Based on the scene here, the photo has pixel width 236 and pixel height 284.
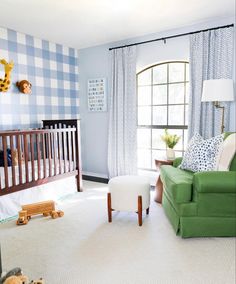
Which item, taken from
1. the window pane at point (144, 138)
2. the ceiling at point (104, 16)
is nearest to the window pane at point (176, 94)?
the window pane at point (144, 138)

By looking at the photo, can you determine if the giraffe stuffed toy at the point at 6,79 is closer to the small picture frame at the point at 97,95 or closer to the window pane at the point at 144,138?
the small picture frame at the point at 97,95

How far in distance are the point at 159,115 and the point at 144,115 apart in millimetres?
278

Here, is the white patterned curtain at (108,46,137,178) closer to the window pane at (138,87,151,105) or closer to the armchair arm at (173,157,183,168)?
the window pane at (138,87,151,105)

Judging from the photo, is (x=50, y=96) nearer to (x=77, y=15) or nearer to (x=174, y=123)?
(x=77, y=15)

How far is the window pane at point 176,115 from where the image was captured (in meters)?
3.71

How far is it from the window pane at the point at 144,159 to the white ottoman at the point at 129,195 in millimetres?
1733

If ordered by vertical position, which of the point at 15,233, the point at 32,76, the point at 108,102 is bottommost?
the point at 15,233

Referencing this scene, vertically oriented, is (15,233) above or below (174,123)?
below

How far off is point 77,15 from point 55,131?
4.68ft

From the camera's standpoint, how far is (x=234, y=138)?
2.38 meters

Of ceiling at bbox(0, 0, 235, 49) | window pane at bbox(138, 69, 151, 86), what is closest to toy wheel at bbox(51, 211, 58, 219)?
ceiling at bbox(0, 0, 235, 49)

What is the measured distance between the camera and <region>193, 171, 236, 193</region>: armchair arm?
197 centimetres

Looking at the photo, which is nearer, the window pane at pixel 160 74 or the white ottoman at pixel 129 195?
the white ottoman at pixel 129 195

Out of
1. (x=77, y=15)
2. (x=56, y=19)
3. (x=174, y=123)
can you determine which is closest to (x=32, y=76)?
(x=56, y=19)
